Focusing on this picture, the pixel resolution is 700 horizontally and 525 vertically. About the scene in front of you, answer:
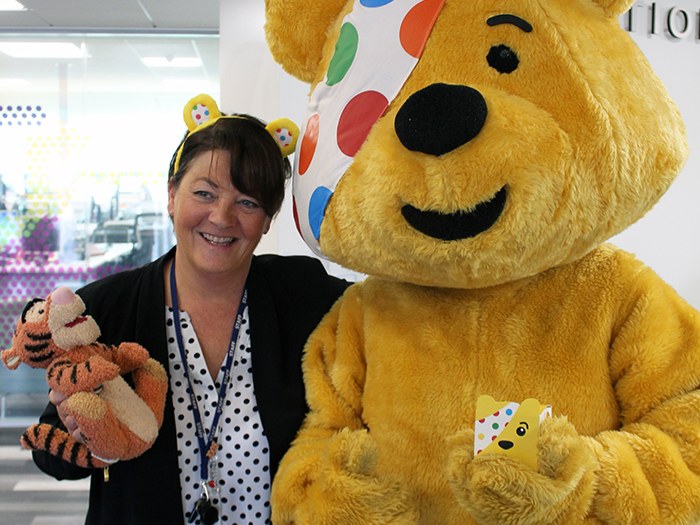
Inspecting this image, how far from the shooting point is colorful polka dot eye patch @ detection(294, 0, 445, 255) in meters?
0.94

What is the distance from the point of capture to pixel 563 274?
1.01 m

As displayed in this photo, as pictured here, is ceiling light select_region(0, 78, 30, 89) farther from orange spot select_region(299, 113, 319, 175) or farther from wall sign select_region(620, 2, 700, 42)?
orange spot select_region(299, 113, 319, 175)

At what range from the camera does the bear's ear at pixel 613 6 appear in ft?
3.15

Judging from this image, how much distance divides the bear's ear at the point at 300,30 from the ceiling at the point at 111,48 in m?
2.95

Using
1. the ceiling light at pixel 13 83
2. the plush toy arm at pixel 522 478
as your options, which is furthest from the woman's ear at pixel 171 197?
the ceiling light at pixel 13 83

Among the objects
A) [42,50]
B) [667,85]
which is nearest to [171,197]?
[667,85]

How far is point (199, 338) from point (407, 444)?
0.55m

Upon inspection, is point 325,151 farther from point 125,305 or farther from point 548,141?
point 125,305

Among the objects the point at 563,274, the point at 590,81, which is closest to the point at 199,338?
the point at 563,274

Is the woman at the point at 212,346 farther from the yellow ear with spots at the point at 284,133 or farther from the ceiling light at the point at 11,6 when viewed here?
the ceiling light at the point at 11,6

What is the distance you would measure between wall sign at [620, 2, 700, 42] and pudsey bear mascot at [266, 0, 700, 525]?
2.23 m

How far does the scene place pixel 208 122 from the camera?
4.51 feet

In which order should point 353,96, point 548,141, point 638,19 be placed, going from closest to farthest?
point 548,141 < point 353,96 < point 638,19

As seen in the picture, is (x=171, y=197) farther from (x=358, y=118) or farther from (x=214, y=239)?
(x=358, y=118)
